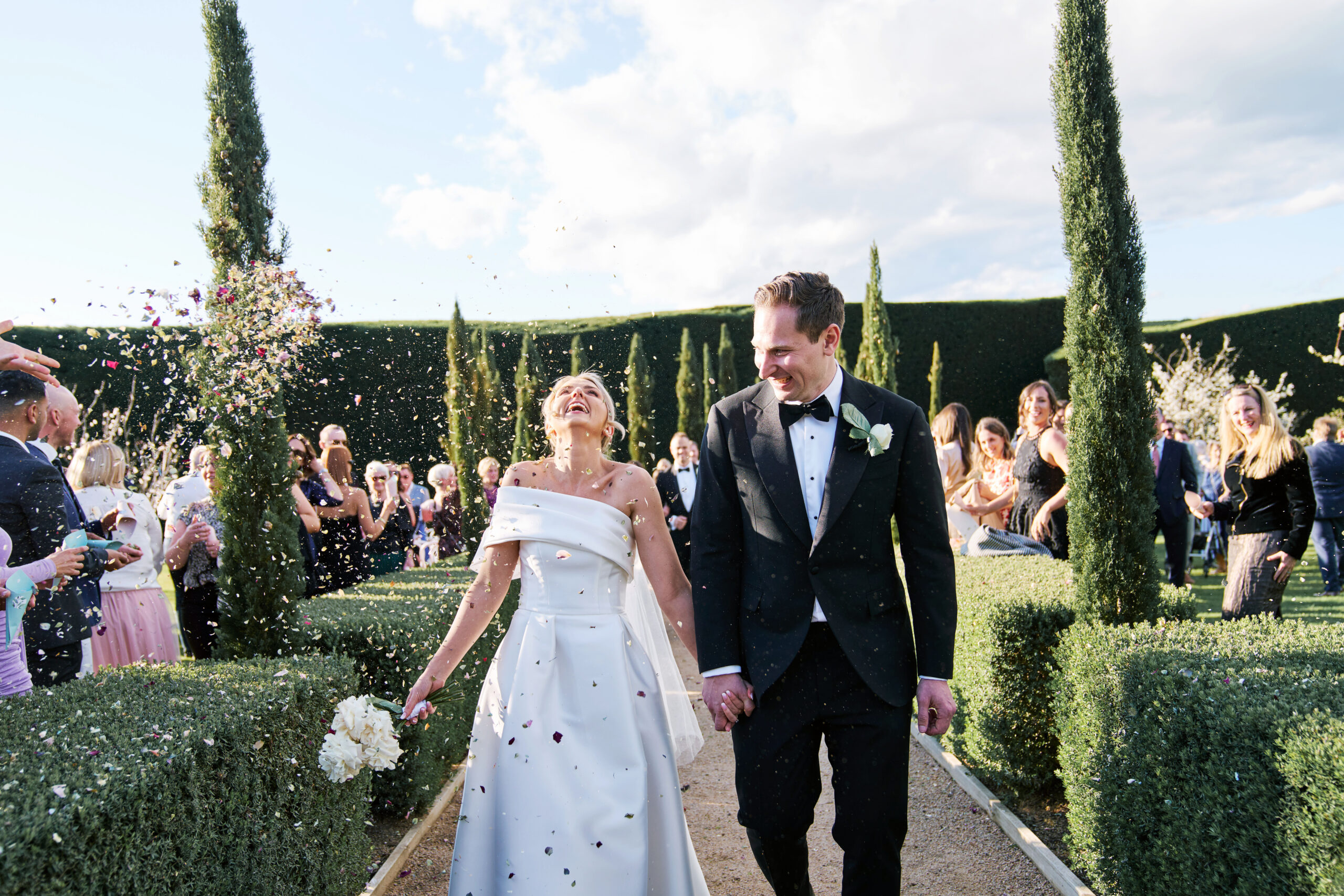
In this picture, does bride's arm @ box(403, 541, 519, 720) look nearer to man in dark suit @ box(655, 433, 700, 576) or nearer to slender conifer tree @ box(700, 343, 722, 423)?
man in dark suit @ box(655, 433, 700, 576)

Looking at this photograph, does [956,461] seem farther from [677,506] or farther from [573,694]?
[573,694]

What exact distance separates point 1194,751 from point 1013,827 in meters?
1.79

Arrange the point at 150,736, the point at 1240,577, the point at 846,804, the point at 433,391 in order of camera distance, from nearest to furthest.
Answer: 1. the point at 150,736
2. the point at 846,804
3. the point at 1240,577
4. the point at 433,391

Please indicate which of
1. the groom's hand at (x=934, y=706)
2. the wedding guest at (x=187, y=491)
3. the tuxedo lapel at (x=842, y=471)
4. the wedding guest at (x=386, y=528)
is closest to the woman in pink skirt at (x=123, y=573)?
the wedding guest at (x=187, y=491)

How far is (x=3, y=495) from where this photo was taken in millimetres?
3051

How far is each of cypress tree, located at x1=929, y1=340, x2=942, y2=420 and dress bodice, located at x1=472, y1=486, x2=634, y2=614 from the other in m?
16.6

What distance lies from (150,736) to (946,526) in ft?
7.80

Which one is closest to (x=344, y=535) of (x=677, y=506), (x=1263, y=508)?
(x=677, y=506)

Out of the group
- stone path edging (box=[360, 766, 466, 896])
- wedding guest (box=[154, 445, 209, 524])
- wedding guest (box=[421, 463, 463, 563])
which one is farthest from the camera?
wedding guest (box=[421, 463, 463, 563])

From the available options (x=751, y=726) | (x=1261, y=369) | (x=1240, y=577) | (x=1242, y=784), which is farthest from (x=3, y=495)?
(x=1261, y=369)

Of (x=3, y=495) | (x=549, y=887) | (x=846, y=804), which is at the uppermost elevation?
(x=3, y=495)

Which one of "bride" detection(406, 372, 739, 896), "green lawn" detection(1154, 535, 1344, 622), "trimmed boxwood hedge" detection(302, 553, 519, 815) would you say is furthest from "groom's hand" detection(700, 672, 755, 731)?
"green lawn" detection(1154, 535, 1344, 622)

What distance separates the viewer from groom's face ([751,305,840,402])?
2.58m

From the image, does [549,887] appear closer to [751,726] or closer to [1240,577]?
[751,726]
